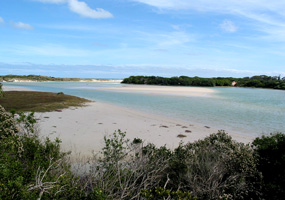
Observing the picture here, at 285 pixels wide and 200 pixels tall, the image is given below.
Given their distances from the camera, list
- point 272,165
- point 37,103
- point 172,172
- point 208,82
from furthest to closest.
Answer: point 208,82, point 37,103, point 272,165, point 172,172

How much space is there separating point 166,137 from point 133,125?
2.94 metres

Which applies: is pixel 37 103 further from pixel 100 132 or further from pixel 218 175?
pixel 218 175

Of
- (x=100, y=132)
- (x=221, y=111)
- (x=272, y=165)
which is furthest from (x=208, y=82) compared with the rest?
(x=272, y=165)

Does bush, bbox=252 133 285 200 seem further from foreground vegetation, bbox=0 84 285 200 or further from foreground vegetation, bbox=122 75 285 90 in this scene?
foreground vegetation, bbox=122 75 285 90

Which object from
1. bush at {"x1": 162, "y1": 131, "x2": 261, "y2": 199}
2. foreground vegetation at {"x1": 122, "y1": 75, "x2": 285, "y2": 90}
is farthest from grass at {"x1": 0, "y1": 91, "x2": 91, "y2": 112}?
foreground vegetation at {"x1": 122, "y1": 75, "x2": 285, "y2": 90}

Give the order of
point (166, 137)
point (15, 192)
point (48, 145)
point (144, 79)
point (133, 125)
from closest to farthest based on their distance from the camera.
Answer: point (15, 192) < point (48, 145) < point (166, 137) < point (133, 125) < point (144, 79)

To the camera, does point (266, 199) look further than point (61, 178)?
Yes

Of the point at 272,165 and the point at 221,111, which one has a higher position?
the point at 272,165

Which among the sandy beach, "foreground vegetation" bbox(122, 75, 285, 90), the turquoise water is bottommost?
the sandy beach

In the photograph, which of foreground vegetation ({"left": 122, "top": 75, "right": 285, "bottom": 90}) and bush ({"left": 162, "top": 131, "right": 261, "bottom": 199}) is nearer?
bush ({"left": 162, "top": 131, "right": 261, "bottom": 199})

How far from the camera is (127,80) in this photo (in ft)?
327

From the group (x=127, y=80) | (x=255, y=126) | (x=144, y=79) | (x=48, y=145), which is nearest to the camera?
(x=48, y=145)

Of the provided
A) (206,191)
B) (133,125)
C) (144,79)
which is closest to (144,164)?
(206,191)

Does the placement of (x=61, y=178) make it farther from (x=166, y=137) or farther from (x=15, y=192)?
(x=166, y=137)
